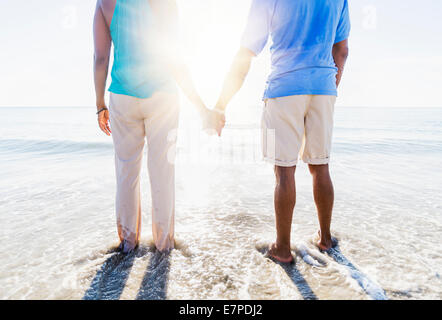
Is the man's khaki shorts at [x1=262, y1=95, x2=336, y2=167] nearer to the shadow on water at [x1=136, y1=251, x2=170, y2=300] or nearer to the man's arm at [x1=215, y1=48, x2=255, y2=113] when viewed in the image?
the man's arm at [x1=215, y1=48, x2=255, y2=113]

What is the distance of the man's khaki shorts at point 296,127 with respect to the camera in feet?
7.16

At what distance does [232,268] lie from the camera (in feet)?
7.55

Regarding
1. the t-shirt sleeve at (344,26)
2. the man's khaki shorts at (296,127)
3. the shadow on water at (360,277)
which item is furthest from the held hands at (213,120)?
the shadow on water at (360,277)

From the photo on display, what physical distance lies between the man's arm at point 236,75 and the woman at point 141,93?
0.25m

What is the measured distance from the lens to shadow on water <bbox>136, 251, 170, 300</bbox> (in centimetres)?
197

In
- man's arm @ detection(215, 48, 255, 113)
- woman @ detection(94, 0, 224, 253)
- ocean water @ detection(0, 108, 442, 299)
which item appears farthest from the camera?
man's arm @ detection(215, 48, 255, 113)

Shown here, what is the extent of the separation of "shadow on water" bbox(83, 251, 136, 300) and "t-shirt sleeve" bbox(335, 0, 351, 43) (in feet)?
9.16

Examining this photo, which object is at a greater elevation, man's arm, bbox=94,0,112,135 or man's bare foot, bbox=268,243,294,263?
man's arm, bbox=94,0,112,135

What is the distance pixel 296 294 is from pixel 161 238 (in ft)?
4.19

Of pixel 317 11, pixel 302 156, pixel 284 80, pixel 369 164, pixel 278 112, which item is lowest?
pixel 369 164

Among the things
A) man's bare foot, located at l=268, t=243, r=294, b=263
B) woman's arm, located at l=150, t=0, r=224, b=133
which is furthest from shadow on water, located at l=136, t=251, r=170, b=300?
woman's arm, located at l=150, t=0, r=224, b=133
